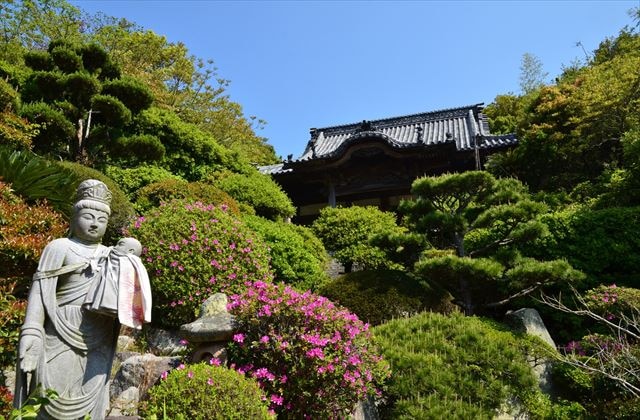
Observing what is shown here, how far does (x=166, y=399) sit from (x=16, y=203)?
3431 mm

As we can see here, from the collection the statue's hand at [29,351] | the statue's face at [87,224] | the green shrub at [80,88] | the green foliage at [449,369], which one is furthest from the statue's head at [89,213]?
the green shrub at [80,88]

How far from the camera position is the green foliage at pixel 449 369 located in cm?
508

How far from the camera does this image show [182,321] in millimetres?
6672

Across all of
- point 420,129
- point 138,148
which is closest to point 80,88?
point 138,148

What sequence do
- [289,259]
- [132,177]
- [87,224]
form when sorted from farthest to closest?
[132,177]
[289,259]
[87,224]

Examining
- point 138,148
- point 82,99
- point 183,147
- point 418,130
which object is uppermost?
point 418,130

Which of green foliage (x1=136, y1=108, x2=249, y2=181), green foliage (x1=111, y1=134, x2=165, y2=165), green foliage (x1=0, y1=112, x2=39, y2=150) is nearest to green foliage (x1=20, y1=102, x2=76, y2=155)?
green foliage (x1=0, y1=112, x2=39, y2=150)

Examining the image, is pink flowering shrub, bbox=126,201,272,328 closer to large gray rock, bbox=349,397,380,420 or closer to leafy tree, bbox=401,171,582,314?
large gray rock, bbox=349,397,380,420

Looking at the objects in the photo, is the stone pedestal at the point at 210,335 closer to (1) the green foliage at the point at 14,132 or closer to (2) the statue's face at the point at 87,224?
(2) the statue's face at the point at 87,224

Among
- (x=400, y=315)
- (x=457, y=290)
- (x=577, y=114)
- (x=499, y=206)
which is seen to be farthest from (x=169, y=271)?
(x=577, y=114)

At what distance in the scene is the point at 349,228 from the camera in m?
13.3

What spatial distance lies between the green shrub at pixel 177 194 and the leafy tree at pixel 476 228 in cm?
406

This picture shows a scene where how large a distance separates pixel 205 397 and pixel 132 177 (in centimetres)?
958

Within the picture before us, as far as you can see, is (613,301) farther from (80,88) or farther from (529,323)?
(80,88)
